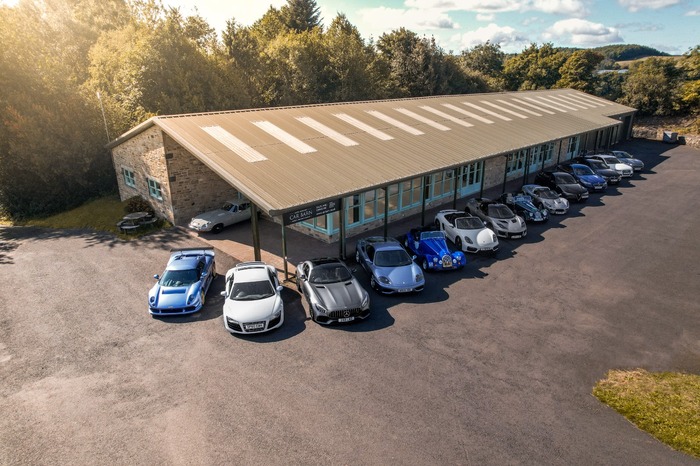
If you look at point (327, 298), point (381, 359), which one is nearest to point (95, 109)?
point (327, 298)

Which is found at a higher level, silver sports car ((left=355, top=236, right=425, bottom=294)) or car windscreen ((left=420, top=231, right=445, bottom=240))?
car windscreen ((left=420, top=231, right=445, bottom=240))

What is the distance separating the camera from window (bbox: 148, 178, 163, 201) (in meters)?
21.7

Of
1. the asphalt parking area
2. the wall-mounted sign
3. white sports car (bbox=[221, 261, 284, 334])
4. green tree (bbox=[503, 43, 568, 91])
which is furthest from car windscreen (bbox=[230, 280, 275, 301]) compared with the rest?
green tree (bbox=[503, 43, 568, 91])

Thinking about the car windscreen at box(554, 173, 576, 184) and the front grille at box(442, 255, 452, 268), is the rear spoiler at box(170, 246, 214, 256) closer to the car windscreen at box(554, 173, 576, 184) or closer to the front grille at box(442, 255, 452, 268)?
the front grille at box(442, 255, 452, 268)

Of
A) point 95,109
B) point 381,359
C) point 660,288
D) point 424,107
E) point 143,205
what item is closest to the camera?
point 381,359

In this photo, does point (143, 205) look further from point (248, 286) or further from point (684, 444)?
point (684, 444)

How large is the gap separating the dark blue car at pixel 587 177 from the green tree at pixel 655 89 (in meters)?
33.6

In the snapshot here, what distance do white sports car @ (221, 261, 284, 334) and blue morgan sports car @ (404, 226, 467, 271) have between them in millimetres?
6278

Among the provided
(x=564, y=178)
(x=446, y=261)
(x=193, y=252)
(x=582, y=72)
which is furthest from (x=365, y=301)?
(x=582, y=72)

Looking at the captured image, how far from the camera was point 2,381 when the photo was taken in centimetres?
1062

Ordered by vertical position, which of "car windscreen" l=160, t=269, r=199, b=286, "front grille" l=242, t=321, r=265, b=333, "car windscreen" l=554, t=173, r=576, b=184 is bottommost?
"front grille" l=242, t=321, r=265, b=333

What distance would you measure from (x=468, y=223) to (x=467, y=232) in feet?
2.31

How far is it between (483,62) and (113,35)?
61.7 meters

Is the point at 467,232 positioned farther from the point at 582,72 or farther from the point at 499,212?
the point at 582,72
